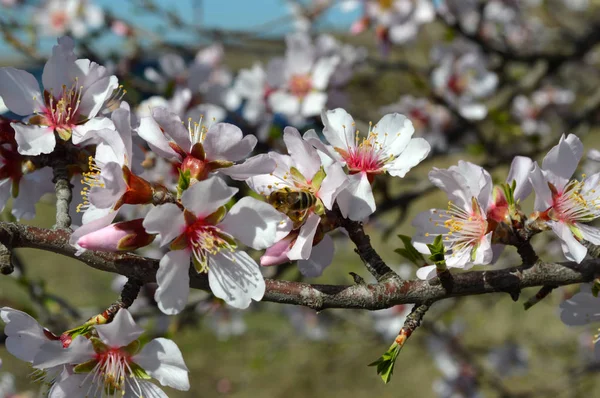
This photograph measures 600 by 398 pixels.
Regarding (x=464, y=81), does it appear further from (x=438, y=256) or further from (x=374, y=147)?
(x=438, y=256)

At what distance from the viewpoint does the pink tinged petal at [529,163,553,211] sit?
1.07 meters

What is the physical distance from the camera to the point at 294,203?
1.03 m

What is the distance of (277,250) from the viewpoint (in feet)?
3.42

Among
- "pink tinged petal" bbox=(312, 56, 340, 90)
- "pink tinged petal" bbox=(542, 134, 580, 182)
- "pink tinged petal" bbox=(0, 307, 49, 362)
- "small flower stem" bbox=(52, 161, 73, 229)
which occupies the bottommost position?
"pink tinged petal" bbox=(312, 56, 340, 90)

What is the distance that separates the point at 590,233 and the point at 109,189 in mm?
961

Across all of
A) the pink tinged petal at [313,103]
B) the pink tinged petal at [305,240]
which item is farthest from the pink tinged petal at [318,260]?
the pink tinged petal at [313,103]

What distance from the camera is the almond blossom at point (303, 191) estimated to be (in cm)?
102

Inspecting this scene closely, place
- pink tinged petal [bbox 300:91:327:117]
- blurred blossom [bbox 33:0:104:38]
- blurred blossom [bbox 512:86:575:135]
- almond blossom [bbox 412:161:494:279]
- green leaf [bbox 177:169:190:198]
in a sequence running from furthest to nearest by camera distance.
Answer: blurred blossom [bbox 512:86:575:135], blurred blossom [bbox 33:0:104:38], pink tinged petal [bbox 300:91:327:117], almond blossom [bbox 412:161:494:279], green leaf [bbox 177:169:190:198]

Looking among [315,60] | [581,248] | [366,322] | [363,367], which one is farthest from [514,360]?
[581,248]

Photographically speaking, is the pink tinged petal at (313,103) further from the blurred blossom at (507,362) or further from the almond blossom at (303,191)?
the blurred blossom at (507,362)

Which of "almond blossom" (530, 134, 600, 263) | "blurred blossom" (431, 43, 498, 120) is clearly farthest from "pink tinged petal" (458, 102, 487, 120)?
"almond blossom" (530, 134, 600, 263)

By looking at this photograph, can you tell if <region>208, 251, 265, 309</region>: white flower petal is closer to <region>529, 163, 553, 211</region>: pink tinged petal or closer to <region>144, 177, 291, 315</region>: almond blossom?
<region>144, 177, 291, 315</region>: almond blossom

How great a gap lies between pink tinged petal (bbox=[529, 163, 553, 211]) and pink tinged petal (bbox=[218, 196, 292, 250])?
49cm

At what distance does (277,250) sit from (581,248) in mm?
578
